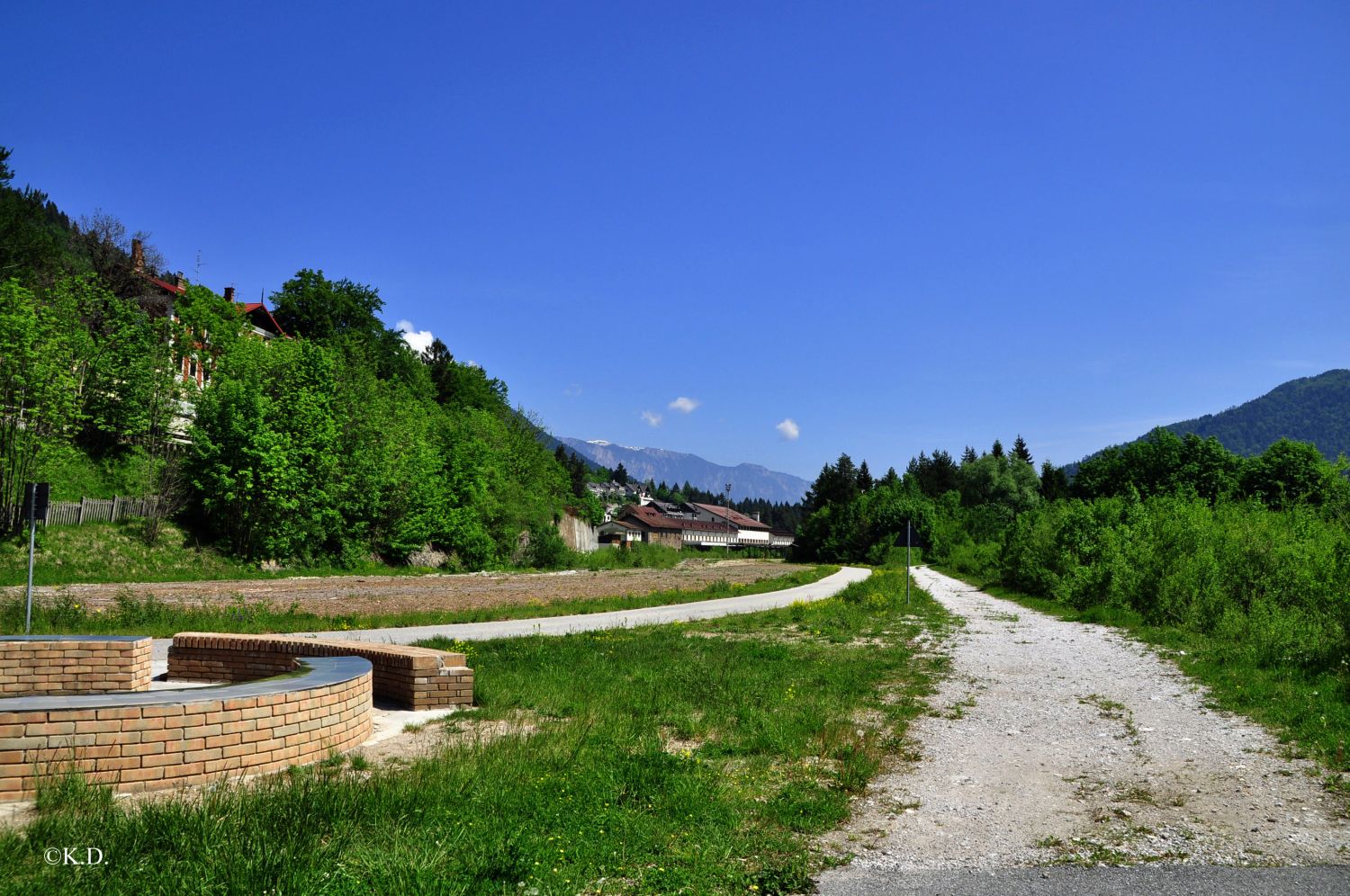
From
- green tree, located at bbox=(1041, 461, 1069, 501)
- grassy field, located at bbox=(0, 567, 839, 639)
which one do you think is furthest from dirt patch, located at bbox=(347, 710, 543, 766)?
green tree, located at bbox=(1041, 461, 1069, 501)

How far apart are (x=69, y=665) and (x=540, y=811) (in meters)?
7.32

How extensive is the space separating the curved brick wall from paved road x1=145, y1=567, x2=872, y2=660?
773 centimetres

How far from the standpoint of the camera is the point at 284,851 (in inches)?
182

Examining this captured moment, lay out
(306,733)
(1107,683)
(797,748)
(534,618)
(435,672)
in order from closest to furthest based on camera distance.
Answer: (306,733), (797,748), (435,672), (1107,683), (534,618)

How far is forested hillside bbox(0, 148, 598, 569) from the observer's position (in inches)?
1204

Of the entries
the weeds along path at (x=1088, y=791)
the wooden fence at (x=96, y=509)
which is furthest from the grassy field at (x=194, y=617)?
the weeds along path at (x=1088, y=791)

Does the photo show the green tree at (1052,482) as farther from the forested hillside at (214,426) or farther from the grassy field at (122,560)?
the grassy field at (122,560)

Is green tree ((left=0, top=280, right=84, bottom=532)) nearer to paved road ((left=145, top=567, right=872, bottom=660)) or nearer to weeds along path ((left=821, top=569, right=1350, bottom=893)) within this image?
paved road ((left=145, top=567, right=872, bottom=660))

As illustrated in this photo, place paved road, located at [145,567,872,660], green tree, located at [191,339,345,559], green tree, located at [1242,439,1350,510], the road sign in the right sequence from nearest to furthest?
the road sign
paved road, located at [145,567,872,660]
green tree, located at [191,339,345,559]
green tree, located at [1242,439,1350,510]

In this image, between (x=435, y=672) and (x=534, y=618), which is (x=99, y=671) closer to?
(x=435, y=672)

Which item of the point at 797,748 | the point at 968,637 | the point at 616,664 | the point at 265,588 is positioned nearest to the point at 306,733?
the point at 797,748

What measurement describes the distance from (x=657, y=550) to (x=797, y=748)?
6948cm

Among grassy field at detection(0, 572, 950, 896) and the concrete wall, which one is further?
the concrete wall

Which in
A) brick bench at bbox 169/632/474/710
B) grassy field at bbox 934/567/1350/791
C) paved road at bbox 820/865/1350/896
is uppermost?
brick bench at bbox 169/632/474/710
